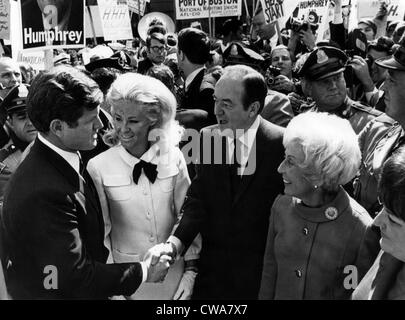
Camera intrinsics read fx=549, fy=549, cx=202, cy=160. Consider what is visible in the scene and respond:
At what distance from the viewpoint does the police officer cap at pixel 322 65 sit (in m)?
3.56

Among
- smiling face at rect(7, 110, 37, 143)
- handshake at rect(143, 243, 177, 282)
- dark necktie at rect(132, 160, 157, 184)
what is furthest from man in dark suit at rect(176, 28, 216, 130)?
handshake at rect(143, 243, 177, 282)

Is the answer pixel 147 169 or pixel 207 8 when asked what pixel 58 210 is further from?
pixel 207 8

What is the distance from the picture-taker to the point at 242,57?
4.29 metres

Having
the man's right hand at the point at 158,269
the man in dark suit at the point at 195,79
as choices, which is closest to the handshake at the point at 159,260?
the man's right hand at the point at 158,269

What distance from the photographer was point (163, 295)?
9.37 feet

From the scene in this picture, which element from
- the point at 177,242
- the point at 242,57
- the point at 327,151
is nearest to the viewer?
the point at 327,151

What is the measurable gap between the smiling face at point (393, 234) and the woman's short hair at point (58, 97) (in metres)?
1.26

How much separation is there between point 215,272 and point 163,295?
11.6 inches

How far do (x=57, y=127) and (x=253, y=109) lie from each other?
3.68ft

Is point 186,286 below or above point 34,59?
below

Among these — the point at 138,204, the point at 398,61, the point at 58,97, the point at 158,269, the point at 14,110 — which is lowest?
the point at 158,269

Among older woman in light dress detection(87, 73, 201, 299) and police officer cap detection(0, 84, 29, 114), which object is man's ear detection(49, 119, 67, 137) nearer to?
older woman in light dress detection(87, 73, 201, 299)

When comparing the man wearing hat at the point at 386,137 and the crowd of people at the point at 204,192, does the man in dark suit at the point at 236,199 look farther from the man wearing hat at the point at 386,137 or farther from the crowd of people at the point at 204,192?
the man wearing hat at the point at 386,137

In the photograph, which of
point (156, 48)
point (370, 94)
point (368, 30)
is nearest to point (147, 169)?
point (370, 94)
